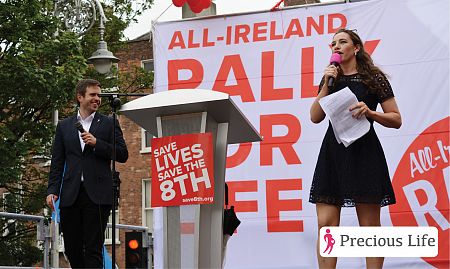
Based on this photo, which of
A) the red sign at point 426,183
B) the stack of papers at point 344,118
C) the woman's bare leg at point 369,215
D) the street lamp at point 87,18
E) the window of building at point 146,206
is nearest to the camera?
the stack of papers at point 344,118

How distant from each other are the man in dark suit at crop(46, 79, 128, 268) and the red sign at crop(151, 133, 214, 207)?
1005 mm

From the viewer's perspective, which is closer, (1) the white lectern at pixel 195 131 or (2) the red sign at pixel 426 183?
(1) the white lectern at pixel 195 131

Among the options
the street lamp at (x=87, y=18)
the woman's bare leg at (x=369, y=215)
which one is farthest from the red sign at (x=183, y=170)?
the street lamp at (x=87, y=18)

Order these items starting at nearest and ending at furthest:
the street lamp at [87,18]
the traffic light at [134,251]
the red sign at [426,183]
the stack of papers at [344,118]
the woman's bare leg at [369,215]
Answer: the stack of papers at [344,118] < the woman's bare leg at [369,215] < the red sign at [426,183] < the traffic light at [134,251] < the street lamp at [87,18]

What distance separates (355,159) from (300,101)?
8.76ft

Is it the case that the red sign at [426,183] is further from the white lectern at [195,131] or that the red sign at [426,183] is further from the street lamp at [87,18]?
the street lamp at [87,18]

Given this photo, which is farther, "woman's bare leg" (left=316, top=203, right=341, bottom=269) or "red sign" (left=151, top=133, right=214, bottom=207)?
"woman's bare leg" (left=316, top=203, right=341, bottom=269)

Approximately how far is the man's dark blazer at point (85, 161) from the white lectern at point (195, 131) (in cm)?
89

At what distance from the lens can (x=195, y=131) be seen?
5.50m

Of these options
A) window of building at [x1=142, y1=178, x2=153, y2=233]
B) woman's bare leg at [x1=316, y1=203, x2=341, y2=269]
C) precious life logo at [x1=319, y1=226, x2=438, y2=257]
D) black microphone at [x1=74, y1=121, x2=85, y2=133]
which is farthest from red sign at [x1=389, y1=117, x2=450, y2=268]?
window of building at [x1=142, y1=178, x2=153, y2=233]

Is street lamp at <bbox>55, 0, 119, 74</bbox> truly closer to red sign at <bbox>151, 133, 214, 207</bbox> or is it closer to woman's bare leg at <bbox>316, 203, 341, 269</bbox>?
woman's bare leg at <bbox>316, 203, 341, 269</bbox>

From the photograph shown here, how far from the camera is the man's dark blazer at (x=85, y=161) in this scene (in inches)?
252

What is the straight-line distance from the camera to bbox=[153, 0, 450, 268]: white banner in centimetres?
818

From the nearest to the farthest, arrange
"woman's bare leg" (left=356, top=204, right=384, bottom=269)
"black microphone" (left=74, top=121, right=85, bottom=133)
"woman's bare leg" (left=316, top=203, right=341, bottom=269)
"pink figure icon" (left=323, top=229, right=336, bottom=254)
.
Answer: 1. "pink figure icon" (left=323, top=229, right=336, bottom=254)
2. "woman's bare leg" (left=316, top=203, right=341, bottom=269)
3. "woman's bare leg" (left=356, top=204, right=384, bottom=269)
4. "black microphone" (left=74, top=121, right=85, bottom=133)
